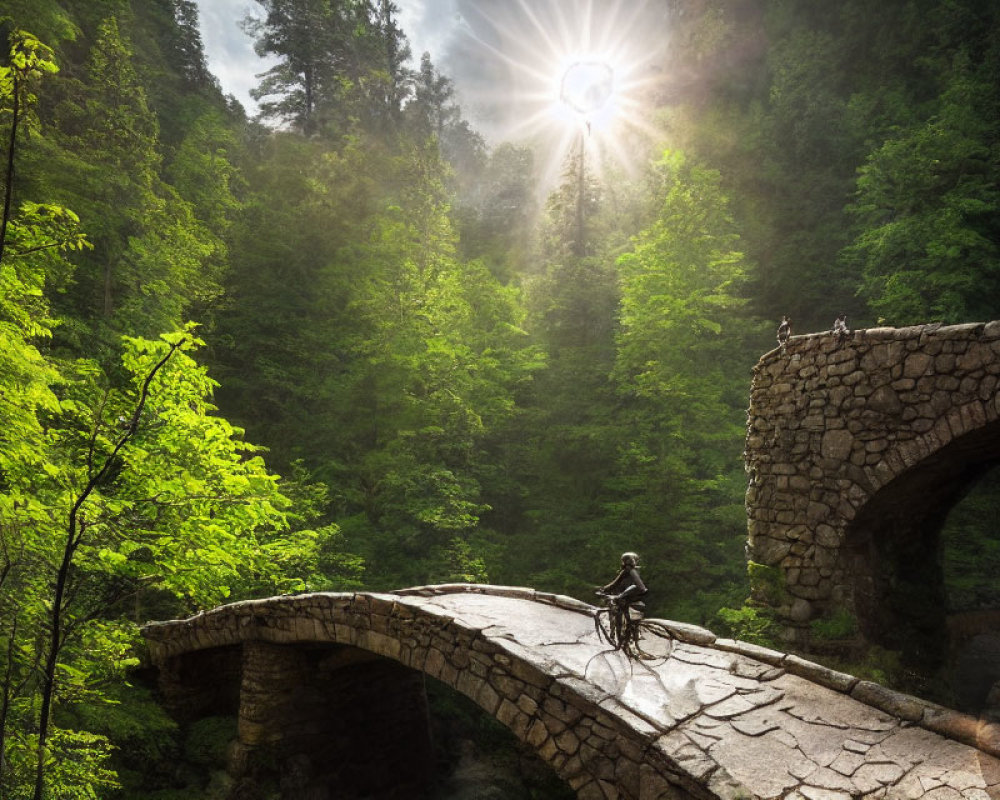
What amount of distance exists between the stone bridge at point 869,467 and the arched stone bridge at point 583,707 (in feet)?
6.92

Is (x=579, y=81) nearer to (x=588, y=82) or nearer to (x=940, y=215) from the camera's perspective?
(x=588, y=82)

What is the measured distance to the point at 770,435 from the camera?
7.82 metres

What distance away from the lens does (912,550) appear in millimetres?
7805

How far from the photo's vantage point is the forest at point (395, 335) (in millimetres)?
5184

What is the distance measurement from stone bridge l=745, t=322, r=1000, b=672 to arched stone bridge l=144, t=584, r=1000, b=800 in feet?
6.92

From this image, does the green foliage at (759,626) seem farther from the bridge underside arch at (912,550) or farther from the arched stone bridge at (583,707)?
the arched stone bridge at (583,707)

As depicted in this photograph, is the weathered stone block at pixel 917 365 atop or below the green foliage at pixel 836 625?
atop

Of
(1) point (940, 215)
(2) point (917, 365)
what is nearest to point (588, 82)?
(1) point (940, 215)

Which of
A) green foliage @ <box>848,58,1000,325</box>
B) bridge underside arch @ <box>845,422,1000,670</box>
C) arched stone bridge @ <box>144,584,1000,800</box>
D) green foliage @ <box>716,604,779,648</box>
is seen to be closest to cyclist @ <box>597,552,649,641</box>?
arched stone bridge @ <box>144,584,1000,800</box>

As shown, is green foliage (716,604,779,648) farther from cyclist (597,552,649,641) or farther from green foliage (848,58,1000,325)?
green foliage (848,58,1000,325)

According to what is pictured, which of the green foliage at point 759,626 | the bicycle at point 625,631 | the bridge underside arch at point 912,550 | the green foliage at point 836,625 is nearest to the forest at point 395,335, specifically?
the green foliage at point 759,626

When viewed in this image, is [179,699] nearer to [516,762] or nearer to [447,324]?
[516,762]

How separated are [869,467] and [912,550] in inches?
85.8

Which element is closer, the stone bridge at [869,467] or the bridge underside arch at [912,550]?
the stone bridge at [869,467]
